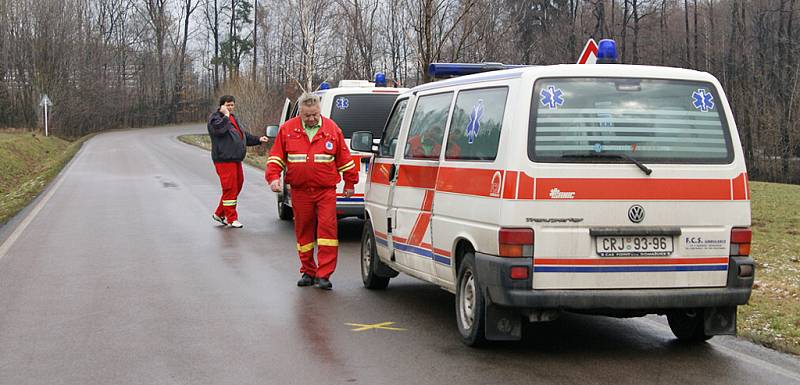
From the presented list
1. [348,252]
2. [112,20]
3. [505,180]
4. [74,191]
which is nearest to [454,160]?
[505,180]

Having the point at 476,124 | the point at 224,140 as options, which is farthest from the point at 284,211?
the point at 476,124

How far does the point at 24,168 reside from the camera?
33.7 metres

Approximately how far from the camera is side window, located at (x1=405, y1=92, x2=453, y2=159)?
7.59 metres

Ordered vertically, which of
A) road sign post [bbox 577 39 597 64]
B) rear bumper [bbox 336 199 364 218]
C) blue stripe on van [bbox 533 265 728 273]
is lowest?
rear bumper [bbox 336 199 364 218]

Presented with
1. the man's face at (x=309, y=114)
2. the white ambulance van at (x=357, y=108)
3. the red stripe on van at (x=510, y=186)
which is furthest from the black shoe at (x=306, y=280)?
the red stripe on van at (x=510, y=186)

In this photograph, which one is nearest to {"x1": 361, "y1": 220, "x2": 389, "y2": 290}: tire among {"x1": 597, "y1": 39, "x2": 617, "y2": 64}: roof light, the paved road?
the paved road

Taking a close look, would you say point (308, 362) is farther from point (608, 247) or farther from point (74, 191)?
point (74, 191)

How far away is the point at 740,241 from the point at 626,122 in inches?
42.1

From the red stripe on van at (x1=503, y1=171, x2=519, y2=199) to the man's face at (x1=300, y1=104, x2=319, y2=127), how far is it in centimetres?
348

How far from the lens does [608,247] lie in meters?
6.25

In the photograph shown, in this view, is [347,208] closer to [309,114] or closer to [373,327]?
[309,114]

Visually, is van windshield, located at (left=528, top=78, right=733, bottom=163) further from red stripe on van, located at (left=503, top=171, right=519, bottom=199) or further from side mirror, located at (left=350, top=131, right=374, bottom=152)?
side mirror, located at (left=350, top=131, right=374, bottom=152)

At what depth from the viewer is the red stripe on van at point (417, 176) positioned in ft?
24.7

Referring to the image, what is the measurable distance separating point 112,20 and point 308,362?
84.4 meters
